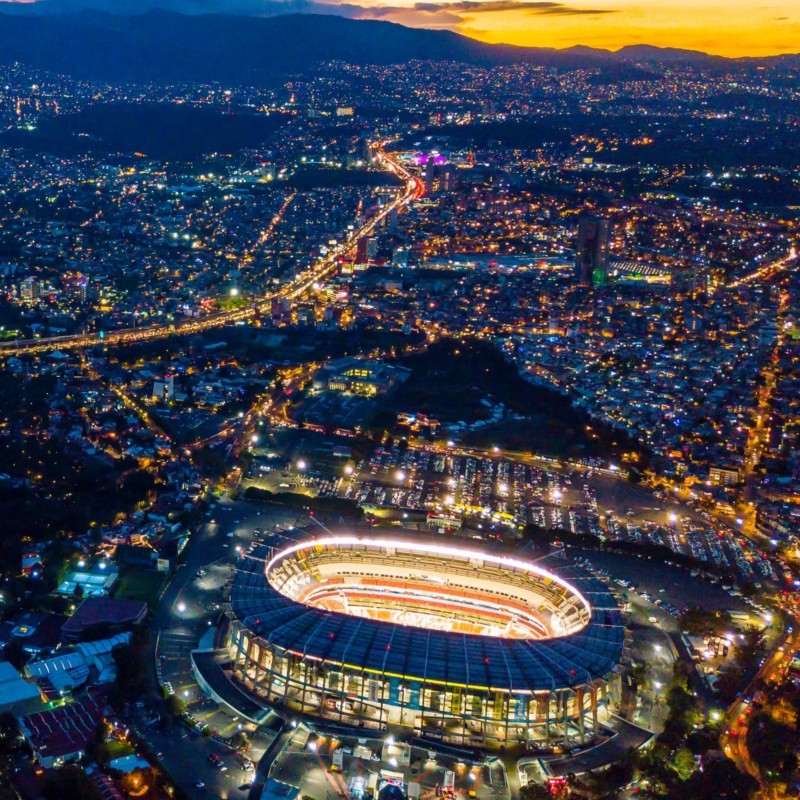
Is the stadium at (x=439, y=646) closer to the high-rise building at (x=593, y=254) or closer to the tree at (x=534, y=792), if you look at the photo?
the tree at (x=534, y=792)

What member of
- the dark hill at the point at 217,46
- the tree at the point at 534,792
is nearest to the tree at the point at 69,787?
the tree at the point at 534,792

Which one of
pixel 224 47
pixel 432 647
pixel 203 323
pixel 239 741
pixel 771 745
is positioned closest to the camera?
pixel 239 741

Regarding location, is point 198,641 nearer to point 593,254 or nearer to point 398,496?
point 398,496

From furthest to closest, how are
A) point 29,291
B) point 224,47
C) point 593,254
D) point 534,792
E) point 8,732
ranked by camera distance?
point 224,47 < point 593,254 < point 29,291 < point 8,732 < point 534,792

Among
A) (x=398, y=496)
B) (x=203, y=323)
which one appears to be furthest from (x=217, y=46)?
(x=398, y=496)

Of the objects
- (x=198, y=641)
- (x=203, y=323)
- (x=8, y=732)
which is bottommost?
(x=203, y=323)

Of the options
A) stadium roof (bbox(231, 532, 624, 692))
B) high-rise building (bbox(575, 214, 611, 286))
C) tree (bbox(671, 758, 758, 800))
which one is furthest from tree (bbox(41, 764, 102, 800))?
high-rise building (bbox(575, 214, 611, 286))
